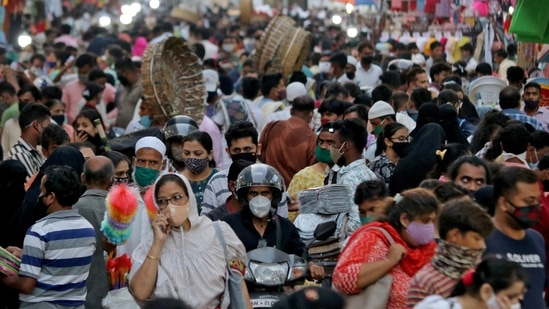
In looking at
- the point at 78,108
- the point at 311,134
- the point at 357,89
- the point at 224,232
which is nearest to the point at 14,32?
the point at 78,108

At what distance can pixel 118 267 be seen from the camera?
8195 mm

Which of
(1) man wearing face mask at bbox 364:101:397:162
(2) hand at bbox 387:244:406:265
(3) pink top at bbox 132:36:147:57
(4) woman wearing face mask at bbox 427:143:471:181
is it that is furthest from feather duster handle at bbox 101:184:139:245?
(3) pink top at bbox 132:36:147:57

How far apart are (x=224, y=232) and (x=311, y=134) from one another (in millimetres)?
4274

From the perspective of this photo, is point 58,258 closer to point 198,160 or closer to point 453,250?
point 198,160

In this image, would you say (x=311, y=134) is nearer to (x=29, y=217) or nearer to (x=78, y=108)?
(x=29, y=217)

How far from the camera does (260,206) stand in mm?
7746

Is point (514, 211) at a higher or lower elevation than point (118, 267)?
higher

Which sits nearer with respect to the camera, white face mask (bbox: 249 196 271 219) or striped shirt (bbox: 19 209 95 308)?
striped shirt (bbox: 19 209 95 308)

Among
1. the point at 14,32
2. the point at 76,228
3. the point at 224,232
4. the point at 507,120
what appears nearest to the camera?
the point at 224,232

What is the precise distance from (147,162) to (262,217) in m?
1.77

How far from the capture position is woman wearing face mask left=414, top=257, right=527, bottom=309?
552 cm

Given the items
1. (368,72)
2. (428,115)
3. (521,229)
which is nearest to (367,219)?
(521,229)

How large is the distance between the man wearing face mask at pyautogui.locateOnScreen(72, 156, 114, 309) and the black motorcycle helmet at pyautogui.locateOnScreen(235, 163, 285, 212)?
95 centimetres

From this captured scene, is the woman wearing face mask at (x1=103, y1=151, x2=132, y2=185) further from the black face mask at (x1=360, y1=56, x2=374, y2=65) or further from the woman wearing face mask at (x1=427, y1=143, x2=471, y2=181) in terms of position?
the black face mask at (x1=360, y1=56, x2=374, y2=65)
